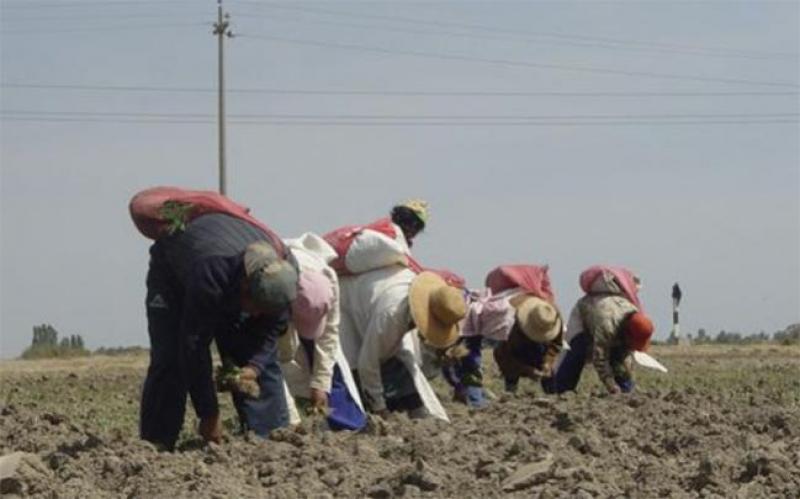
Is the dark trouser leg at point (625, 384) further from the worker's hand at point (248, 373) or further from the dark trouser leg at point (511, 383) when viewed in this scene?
the worker's hand at point (248, 373)

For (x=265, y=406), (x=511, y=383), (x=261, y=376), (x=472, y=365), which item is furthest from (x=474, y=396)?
(x=261, y=376)

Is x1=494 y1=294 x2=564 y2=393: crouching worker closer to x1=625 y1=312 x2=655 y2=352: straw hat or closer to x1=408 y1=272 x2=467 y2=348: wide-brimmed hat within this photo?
x1=625 y1=312 x2=655 y2=352: straw hat

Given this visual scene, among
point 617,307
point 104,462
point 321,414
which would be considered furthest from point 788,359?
point 104,462

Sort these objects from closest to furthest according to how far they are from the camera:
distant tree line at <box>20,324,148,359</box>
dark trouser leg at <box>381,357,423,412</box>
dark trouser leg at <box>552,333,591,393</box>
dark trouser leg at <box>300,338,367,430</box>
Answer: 1. dark trouser leg at <box>300,338,367,430</box>
2. dark trouser leg at <box>381,357,423,412</box>
3. dark trouser leg at <box>552,333,591,393</box>
4. distant tree line at <box>20,324,148,359</box>

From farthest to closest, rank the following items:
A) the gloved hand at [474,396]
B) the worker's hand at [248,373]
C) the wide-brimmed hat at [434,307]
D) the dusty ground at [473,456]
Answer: the gloved hand at [474,396] → the wide-brimmed hat at [434,307] → the worker's hand at [248,373] → the dusty ground at [473,456]

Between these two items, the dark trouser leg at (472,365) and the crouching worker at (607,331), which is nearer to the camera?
the dark trouser leg at (472,365)

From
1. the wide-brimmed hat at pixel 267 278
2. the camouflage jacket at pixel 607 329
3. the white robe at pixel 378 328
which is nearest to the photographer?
the wide-brimmed hat at pixel 267 278

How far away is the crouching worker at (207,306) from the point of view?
25.2ft

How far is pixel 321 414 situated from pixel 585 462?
6.49 ft

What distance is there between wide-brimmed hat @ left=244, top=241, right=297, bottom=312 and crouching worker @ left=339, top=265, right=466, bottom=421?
6.40 ft

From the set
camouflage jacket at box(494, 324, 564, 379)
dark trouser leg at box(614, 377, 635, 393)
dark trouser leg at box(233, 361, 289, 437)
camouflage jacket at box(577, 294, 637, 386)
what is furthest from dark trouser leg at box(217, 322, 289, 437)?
dark trouser leg at box(614, 377, 635, 393)

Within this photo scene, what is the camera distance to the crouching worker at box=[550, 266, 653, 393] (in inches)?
488

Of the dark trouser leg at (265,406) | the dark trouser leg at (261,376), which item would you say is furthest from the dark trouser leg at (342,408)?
the dark trouser leg at (265,406)

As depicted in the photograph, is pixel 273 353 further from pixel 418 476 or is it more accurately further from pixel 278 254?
pixel 418 476
